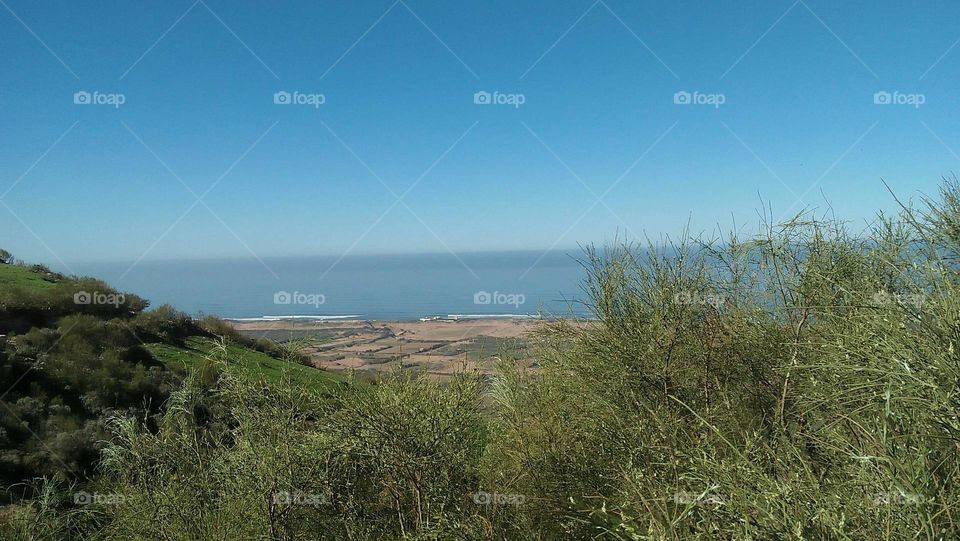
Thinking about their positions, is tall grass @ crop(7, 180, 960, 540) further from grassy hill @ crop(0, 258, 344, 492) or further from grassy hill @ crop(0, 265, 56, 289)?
grassy hill @ crop(0, 265, 56, 289)

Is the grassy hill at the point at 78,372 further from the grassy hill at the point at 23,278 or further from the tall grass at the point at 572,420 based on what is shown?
the tall grass at the point at 572,420

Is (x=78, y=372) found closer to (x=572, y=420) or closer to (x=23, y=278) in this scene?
(x=572, y=420)

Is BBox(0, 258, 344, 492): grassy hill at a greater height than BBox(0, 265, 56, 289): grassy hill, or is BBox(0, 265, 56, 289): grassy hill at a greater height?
BBox(0, 265, 56, 289): grassy hill

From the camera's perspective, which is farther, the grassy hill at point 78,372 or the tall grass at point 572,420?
the grassy hill at point 78,372

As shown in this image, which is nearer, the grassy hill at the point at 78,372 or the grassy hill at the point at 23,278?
the grassy hill at the point at 78,372

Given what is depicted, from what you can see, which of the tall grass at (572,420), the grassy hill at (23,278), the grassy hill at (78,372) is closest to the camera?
the tall grass at (572,420)

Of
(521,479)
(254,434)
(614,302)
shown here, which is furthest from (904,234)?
(254,434)

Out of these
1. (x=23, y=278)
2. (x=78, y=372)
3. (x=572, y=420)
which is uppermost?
(x=23, y=278)

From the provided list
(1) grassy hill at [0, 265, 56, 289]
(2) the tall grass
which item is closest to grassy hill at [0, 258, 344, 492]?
(1) grassy hill at [0, 265, 56, 289]

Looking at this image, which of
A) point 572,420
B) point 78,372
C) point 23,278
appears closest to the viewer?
point 572,420

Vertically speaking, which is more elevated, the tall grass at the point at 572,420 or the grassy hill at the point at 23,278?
the grassy hill at the point at 23,278

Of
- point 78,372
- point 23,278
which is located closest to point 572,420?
point 78,372

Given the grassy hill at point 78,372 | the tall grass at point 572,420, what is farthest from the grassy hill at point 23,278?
the tall grass at point 572,420

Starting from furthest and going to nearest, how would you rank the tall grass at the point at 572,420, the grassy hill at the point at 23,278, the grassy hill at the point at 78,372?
the grassy hill at the point at 23,278 < the grassy hill at the point at 78,372 < the tall grass at the point at 572,420
